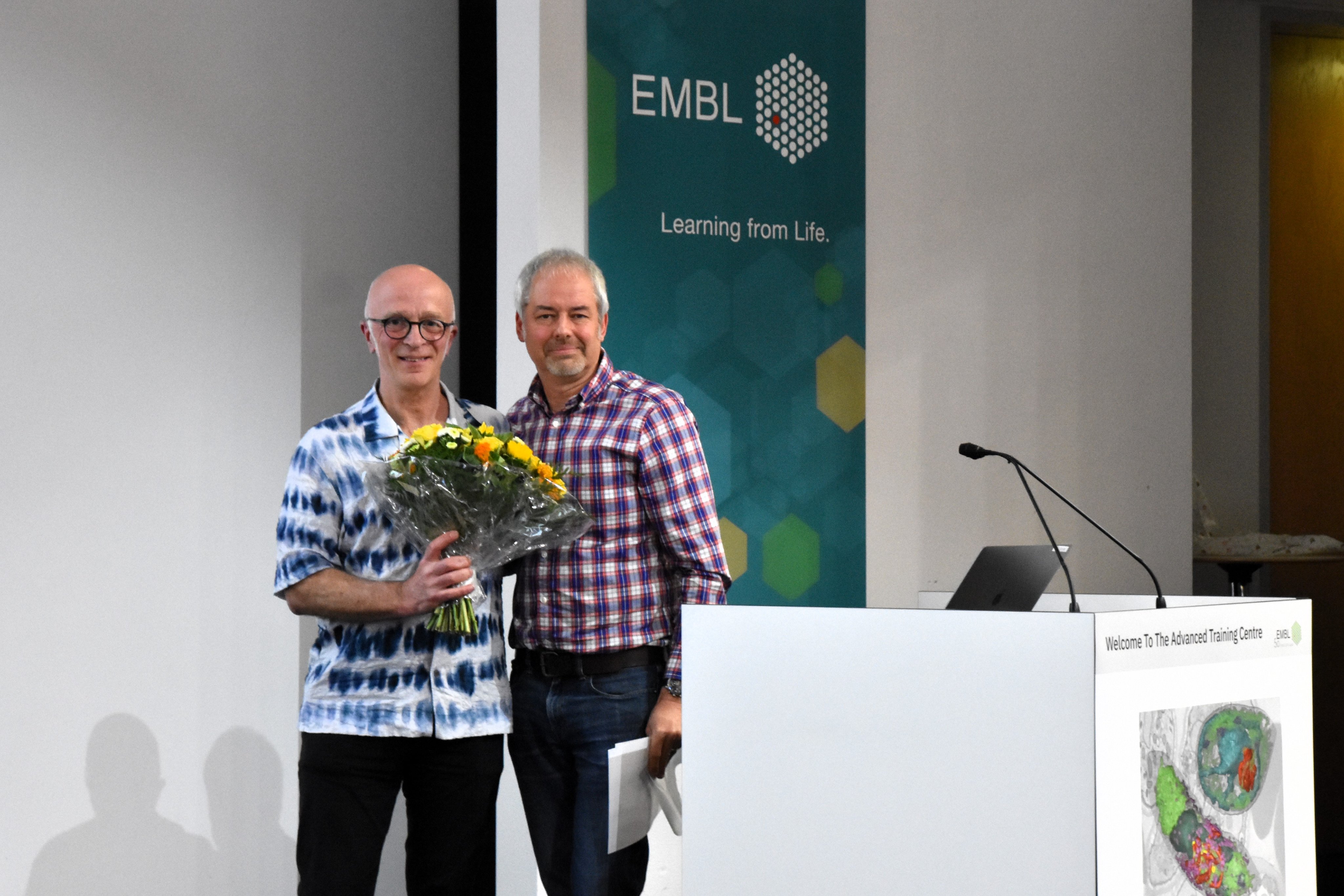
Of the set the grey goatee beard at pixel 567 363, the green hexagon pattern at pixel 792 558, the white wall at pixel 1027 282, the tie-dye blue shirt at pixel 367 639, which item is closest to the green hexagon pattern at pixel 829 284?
the white wall at pixel 1027 282

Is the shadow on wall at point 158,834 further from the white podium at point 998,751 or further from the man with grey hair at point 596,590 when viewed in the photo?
the white podium at point 998,751

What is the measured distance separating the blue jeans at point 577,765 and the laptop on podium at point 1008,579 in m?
0.64

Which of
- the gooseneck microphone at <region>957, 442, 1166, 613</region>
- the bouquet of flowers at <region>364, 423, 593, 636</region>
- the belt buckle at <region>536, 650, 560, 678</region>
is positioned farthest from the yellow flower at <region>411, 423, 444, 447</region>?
the gooseneck microphone at <region>957, 442, 1166, 613</region>

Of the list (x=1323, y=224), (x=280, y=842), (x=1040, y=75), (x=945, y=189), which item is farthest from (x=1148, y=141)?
(x=280, y=842)

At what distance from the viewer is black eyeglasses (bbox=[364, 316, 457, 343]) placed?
228cm

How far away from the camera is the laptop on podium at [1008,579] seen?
1864mm

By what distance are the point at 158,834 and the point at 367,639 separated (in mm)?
1542

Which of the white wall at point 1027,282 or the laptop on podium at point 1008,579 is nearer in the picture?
the laptop on podium at point 1008,579

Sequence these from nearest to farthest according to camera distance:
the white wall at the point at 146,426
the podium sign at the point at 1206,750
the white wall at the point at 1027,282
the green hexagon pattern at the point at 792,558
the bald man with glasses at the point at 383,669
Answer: the podium sign at the point at 1206,750 < the bald man with glasses at the point at 383,669 < the white wall at the point at 146,426 < the green hexagon pattern at the point at 792,558 < the white wall at the point at 1027,282

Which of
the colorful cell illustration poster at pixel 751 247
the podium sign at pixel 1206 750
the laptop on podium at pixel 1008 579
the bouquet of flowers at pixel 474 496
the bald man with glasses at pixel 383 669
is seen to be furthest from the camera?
the colorful cell illustration poster at pixel 751 247

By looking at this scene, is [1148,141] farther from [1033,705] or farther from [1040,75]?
[1033,705]

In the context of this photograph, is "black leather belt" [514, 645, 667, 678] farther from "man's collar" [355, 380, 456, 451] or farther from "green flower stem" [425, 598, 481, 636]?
"man's collar" [355, 380, 456, 451]

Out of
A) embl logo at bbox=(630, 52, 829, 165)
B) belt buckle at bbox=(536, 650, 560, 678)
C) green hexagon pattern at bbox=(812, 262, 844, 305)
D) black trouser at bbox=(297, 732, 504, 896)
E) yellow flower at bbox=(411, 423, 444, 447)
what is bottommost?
black trouser at bbox=(297, 732, 504, 896)

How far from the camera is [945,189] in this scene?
3.76 meters
